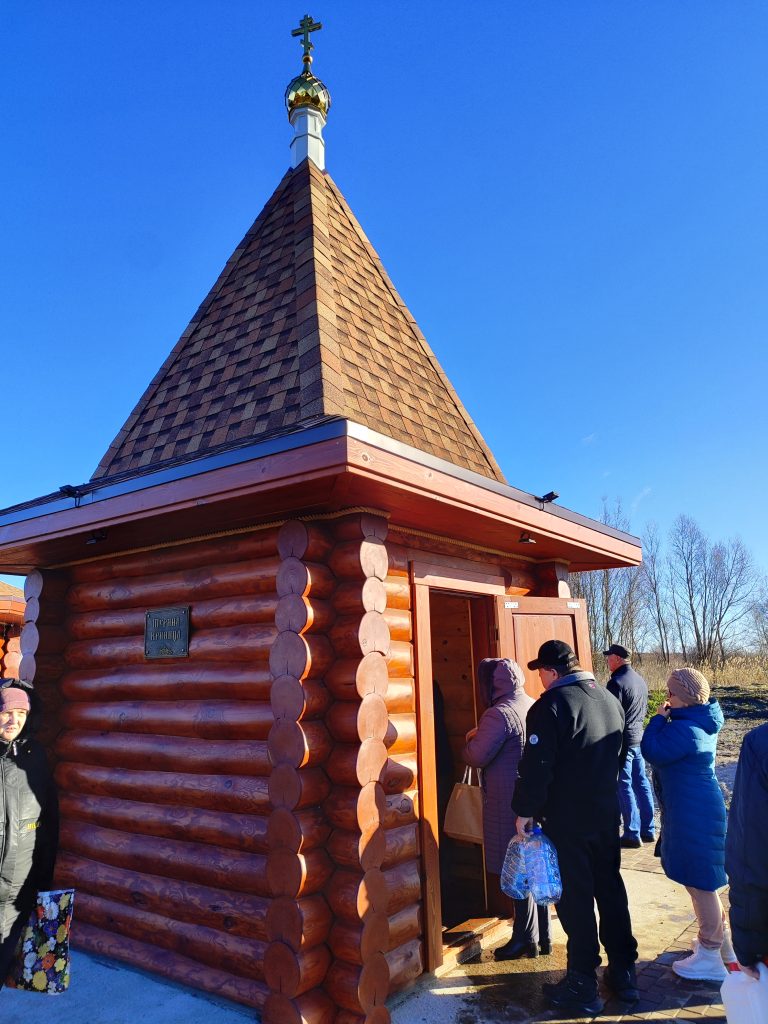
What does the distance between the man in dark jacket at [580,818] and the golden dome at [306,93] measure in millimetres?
7091

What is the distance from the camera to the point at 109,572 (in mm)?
5465

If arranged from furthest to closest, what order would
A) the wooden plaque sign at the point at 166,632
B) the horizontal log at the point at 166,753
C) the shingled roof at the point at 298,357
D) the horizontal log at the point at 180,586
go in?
the shingled roof at the point at 298,357 < the wooden plaque sign at the point at 166,632 < the horizontal log at the point at 180,586 < the horizontal log at the point at 166,753

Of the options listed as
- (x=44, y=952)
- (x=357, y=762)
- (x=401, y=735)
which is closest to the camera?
(x=44, y=952)

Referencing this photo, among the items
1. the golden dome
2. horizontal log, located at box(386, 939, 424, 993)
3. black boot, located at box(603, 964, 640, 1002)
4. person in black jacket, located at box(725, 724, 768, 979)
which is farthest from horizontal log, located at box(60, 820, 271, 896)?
the golden dome

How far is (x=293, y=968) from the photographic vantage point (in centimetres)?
359

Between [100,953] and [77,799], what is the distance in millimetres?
1113

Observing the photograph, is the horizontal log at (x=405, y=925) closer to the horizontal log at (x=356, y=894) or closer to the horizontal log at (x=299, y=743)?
the horizontal log at (x=356, y=894)

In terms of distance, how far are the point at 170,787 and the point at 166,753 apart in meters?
0.23

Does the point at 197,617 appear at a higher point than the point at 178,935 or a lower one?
higher

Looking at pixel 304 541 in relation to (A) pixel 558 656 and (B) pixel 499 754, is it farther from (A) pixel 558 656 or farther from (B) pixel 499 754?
(B) pixel 499 754

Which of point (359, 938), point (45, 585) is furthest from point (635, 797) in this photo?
point (45, 585)

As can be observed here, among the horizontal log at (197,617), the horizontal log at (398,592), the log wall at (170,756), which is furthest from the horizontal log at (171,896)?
the horizontal log at (398,592)

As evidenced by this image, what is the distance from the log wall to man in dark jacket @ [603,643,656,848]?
3.50 metres

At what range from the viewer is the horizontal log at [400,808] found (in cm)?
410
